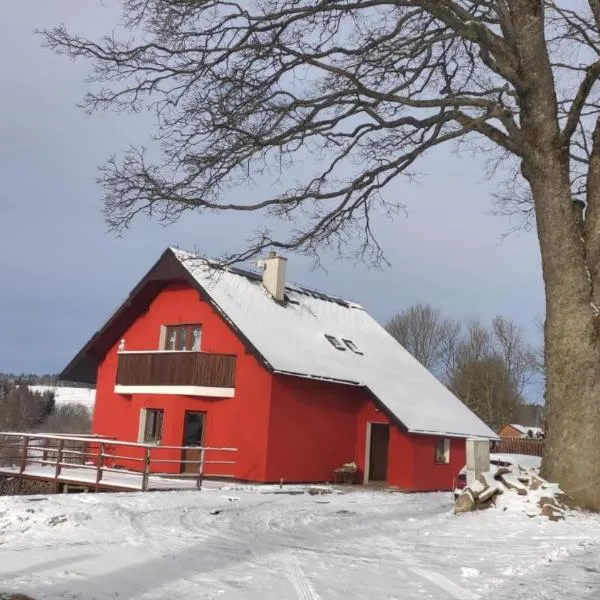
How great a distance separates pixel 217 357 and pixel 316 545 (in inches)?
581

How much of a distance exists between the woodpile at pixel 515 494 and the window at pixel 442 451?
13.9 metres

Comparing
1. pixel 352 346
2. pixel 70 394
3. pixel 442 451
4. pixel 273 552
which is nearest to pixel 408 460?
pixel 442 451

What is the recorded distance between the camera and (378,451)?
2480cm

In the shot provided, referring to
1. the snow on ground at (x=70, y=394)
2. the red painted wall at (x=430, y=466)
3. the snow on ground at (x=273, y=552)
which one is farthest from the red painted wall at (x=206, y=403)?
the snow on ground at (x=70, y=394)

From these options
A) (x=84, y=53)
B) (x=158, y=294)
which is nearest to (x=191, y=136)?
(x=84, y=53)

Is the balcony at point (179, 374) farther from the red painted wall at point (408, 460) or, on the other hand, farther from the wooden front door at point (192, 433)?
the red painted wall at point (408, 460)

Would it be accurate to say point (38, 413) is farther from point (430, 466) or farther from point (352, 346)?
point (430, 466)

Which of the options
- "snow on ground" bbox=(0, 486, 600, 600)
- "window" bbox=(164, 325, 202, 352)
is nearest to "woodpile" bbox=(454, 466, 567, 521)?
"snow on ground" bbox=(0, 486, 600, 600)

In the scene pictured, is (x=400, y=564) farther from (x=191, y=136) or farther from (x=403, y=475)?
(x=403, y=475)

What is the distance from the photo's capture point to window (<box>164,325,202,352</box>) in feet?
79.6

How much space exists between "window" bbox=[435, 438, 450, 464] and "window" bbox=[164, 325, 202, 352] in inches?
346

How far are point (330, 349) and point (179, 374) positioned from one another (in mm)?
5346

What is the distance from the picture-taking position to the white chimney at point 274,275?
84.7ft

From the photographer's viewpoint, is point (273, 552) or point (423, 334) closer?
point (273, 552)
